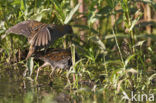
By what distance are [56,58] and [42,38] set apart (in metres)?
0.35

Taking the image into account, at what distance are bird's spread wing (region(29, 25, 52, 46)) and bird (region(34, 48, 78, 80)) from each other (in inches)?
12.3

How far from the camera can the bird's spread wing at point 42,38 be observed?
3.06m

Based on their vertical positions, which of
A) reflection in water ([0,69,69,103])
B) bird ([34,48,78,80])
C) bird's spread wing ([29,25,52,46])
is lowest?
reflection in water ([0,69,69,103])

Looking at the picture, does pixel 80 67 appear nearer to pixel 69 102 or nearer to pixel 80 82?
pixel 80 82

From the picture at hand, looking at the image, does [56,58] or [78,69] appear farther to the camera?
[56,58]

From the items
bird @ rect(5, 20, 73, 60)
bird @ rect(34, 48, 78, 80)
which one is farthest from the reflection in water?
bird @ rect(5, 20, 73, 60)

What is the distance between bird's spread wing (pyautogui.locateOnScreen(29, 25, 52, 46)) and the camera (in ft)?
10.0

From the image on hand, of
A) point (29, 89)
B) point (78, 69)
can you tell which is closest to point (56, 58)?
point (78, 69)

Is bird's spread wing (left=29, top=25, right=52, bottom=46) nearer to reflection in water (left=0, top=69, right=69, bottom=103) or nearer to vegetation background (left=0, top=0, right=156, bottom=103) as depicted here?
vegetation background (left=0, top=0, right=156, bottom=103)

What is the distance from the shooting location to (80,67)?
3.35 metres

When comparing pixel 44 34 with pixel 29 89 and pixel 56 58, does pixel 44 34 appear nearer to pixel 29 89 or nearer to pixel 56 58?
pixel 56 58

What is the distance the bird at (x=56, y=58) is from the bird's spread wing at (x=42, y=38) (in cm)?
31

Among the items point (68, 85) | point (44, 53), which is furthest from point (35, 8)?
point (68, 85)

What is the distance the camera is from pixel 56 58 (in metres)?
3.35
